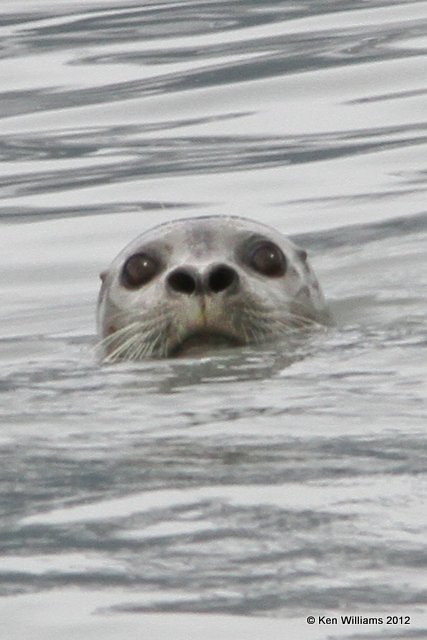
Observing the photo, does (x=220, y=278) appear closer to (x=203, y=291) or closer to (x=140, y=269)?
(x=203, y=291)

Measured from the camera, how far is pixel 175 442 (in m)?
6.79

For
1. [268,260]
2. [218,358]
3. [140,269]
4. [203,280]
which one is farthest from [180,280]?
[268,260]

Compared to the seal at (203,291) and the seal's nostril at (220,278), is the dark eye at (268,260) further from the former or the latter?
the seal's nostril at (220,278)

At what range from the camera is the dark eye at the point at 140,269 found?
8.88m

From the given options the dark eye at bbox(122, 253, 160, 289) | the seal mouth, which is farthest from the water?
the dark eye at bbox(122, 253, 160, 289)

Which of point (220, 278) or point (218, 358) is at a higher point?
point (220, 278)

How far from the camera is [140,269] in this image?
8.91 metres

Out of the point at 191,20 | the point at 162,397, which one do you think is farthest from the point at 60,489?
the point at 191,20

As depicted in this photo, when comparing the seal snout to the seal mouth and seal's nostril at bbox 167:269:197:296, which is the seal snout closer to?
seal's nostril at bbox 167:269:197:296

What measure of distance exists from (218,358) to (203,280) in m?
0.29

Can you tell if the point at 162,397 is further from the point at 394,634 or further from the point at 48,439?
the point at 394,634

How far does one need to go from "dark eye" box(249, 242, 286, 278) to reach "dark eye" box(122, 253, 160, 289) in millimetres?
379

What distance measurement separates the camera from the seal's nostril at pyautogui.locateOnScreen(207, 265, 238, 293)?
8312 mm

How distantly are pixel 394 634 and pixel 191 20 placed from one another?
45.7 feet
